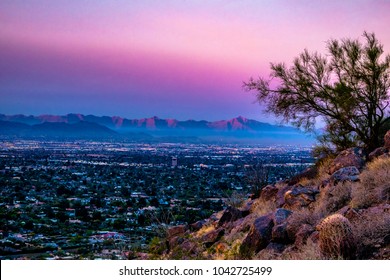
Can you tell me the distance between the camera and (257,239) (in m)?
10.6

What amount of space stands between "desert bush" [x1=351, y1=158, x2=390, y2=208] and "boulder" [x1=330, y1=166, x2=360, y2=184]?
27.9 inches

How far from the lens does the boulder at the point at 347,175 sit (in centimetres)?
1315

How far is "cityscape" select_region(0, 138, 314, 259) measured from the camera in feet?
66.4

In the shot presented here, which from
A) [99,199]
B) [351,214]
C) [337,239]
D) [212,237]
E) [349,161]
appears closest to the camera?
[337,239]

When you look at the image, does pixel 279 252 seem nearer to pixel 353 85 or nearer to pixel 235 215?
pixel 235 215

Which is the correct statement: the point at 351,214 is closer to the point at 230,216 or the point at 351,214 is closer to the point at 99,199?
the point at 230,216

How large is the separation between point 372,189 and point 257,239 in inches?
108

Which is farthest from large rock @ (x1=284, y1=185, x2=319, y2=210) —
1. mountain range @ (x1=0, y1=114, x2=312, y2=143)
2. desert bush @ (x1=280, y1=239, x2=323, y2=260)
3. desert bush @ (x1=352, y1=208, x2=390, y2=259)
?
mountain range @ (x1=0, y1=114, x2=312, y2=143)

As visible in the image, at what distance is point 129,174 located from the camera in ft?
213

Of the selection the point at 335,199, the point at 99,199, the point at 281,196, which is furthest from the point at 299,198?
the point at 99,199

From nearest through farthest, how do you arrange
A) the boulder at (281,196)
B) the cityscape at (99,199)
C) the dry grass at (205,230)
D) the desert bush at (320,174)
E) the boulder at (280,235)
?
the boulder at (280,235) < the boulder at (281,196) < the dry grass at (205,230) < the desert bush at (320,174) < the cityscape at (99,199)

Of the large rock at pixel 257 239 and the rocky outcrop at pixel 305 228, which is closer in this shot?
the rocky outcrop at pixel 305 228

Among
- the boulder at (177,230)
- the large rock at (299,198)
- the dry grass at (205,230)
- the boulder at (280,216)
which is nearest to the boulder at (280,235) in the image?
the boulder at (280,216)

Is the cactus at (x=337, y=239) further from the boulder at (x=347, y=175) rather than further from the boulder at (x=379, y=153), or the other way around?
the boulder at (x=379, y=153)
